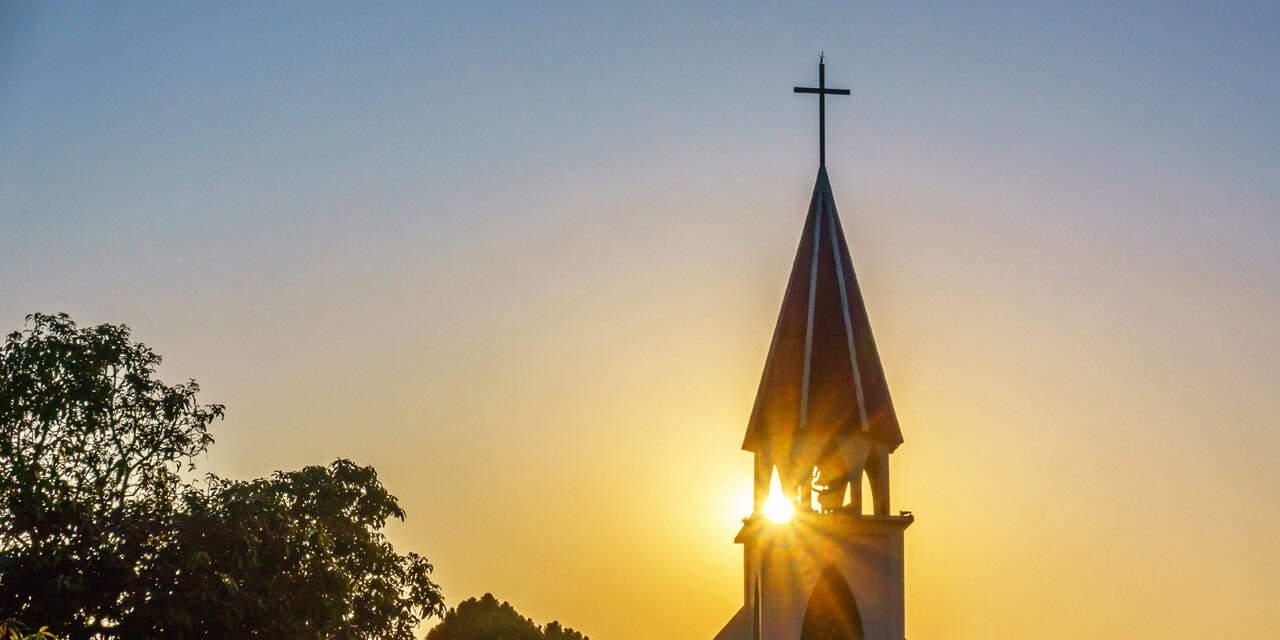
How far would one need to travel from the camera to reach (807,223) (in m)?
29.1

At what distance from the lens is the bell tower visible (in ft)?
87.4

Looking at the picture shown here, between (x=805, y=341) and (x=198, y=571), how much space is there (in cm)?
1038

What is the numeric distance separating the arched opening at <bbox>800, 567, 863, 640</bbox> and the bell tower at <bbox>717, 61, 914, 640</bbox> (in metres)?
0.02

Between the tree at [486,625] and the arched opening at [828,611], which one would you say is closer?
the arched opening at [828,611]

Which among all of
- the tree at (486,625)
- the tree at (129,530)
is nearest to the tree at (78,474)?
the tree at (129,530)

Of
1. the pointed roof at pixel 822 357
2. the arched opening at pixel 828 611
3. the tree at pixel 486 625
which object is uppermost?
the tree at pixel 486 625

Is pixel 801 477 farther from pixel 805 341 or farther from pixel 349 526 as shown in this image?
pixel 349 526

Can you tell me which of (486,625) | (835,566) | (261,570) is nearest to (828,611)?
(835,566)

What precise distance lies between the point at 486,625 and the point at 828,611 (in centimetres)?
3399

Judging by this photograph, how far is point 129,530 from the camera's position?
27.3 meters

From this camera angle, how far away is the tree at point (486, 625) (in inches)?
2314

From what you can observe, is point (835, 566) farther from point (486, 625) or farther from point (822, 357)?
point (486, 625)

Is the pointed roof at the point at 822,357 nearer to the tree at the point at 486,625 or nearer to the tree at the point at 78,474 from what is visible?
the tree at the point at 78,474

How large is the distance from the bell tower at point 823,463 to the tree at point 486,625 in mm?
30497
